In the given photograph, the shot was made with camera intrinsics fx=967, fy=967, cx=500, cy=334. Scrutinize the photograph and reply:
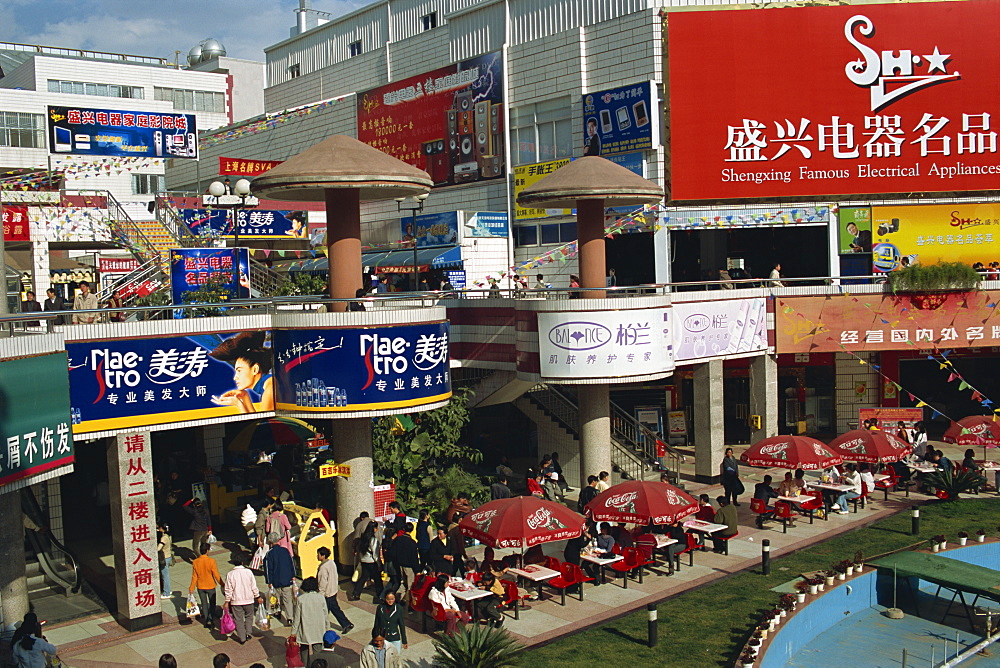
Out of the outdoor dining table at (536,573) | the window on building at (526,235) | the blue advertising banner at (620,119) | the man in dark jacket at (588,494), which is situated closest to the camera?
the outdoor dining table at (536,573)

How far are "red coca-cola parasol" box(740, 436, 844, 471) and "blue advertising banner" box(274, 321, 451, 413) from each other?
916 cm

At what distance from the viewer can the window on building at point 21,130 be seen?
5518 centimetres

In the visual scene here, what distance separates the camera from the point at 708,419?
28.7 metres

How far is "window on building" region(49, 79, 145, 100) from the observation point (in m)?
64.6

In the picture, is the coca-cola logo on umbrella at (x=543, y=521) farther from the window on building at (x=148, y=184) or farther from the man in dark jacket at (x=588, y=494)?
the window on building at (x=148, y=184)

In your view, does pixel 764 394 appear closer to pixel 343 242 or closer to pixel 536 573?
pixel 536 573

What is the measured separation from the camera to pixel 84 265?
46.8m

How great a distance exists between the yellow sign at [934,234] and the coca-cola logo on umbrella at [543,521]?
68.9 feet

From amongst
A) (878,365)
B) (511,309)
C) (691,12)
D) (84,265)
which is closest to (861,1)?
(691,12)

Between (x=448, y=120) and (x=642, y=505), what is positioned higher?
(x=448, y=120)

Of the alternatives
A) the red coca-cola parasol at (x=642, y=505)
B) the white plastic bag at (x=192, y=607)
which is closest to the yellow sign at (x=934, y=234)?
the red coca-cola parasol at (x=642, y=505)

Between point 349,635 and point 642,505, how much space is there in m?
6.19

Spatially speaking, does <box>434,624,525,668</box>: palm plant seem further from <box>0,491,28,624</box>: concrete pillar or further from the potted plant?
<box>0,491,28,624</box>: concrete pillar

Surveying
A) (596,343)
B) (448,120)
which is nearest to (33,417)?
(596,343)
